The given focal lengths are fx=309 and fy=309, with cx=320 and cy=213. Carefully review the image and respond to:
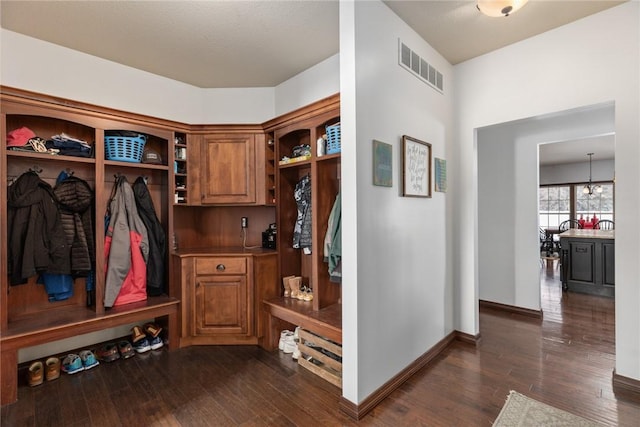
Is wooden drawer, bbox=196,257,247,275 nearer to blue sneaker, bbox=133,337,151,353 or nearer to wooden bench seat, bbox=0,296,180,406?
wooden bench seat, bbox=0,296,180,406

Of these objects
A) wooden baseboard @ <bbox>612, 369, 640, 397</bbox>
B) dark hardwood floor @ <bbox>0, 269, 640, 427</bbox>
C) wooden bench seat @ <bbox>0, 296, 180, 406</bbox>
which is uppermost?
wooden bench seat @ <bbox>0, 296, 180, 406</bbox>

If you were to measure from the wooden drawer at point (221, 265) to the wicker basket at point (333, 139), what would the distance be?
4.50 ft

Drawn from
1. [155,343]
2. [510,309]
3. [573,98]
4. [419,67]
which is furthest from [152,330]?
[573,98]

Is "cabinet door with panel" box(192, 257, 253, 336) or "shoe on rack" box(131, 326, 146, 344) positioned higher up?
"cabinet door with panel" box(192, 257, 253, 336)

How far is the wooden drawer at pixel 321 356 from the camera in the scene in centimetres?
238

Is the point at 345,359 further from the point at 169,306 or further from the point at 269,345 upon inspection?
the point at 169,306

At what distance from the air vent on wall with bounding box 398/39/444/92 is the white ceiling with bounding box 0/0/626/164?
201 mm

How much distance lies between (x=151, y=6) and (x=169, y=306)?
2513 mm

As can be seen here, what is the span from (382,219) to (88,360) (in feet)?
9.12

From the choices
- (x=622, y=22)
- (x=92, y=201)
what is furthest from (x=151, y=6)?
(x=622, y=22)

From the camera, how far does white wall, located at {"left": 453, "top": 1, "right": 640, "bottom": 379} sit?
225 cm

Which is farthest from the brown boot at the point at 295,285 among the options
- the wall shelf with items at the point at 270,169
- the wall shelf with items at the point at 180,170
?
the wall shelf with items at the point at 180,170

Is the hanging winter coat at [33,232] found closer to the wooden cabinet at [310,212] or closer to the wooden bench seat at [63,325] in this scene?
the wooden bench seat at [63,325]

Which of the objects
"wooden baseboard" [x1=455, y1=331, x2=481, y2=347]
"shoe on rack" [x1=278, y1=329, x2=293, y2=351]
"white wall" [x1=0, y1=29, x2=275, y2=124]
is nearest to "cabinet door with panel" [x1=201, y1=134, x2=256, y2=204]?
"white wall" [x1=0, y1=29, x2=275, y2=124]
